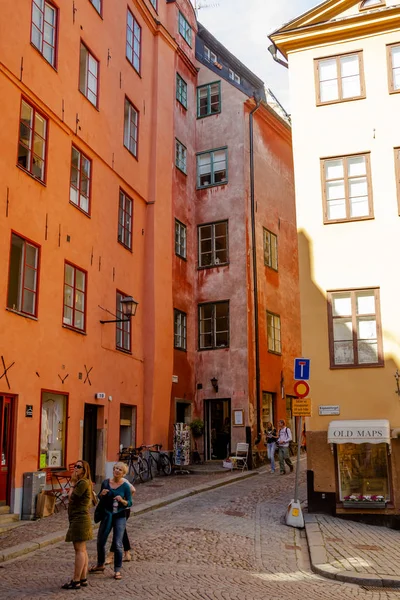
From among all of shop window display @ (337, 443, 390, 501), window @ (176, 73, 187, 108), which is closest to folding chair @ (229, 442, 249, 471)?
shop window display @ (337, 443, 390, 501)

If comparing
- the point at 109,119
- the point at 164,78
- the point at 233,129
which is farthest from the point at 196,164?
the point at 109,119

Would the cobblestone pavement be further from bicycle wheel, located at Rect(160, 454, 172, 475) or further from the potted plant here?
bicycle wheel, located at Rect(160, 454, 172, 475)

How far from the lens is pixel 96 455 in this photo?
60.2 ft

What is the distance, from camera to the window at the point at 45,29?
1614 centimetres

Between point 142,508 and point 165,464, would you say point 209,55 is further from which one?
point 142,508

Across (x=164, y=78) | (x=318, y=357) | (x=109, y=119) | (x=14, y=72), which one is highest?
(x=164, y=78)

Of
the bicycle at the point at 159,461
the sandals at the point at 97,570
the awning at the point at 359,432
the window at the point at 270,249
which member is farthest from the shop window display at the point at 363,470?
the window at the point at 270,249

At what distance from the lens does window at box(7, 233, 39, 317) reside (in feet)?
47.4

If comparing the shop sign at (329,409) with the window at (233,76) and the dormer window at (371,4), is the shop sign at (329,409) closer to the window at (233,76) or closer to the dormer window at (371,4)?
the dormer window at (371,4)

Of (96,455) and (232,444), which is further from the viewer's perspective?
(232,444)

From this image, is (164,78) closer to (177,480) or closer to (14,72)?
(14,72)

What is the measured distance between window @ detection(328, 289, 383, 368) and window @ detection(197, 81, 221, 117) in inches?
586

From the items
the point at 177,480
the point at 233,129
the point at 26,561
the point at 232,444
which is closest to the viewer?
the point at 26,561

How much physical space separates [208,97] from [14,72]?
46.3ft
